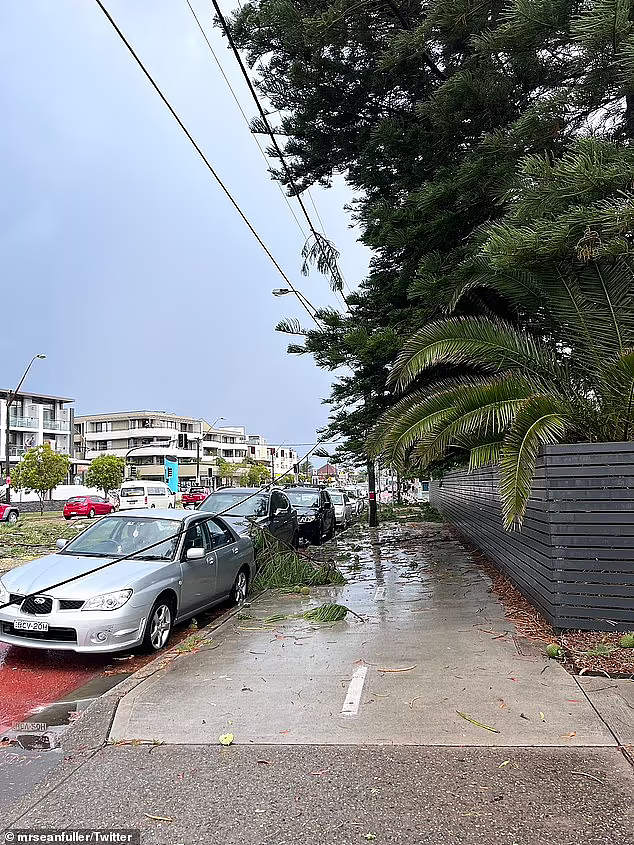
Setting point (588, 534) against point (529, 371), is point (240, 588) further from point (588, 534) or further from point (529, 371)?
point (588, 534)

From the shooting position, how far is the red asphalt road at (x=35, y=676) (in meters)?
6.22

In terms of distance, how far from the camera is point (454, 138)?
11.1 meters

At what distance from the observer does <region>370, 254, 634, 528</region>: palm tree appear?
26.1 feet

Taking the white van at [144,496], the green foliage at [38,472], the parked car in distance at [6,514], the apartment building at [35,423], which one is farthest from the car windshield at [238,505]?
the apartment building at [35,423]

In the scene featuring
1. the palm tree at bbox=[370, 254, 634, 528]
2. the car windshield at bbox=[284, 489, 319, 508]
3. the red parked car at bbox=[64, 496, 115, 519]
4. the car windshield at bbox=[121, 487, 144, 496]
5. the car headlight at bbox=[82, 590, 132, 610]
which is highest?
the palm tree at bbox=[370, 254, 634, 528]

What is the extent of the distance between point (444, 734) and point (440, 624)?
352 centimetres

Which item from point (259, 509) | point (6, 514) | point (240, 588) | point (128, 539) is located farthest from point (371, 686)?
point (6, 514)

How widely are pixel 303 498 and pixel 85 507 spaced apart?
76.7ft

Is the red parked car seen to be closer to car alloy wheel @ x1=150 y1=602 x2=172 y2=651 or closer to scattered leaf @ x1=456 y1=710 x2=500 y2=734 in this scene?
car alloy wheel @ x1=150 y1=602 x2=172 y2=651

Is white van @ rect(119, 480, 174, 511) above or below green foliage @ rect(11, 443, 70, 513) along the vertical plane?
below

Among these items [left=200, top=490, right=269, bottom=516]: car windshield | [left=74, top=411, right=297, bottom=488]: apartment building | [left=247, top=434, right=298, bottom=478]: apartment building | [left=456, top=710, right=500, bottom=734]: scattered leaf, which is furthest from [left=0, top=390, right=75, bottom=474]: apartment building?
[left=456, top=710, right=500, bottom=734]: scattered leaf

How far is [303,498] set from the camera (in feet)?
68.5

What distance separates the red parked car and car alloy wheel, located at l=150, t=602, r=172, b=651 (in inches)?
1332

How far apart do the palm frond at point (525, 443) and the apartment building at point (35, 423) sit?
235 ft
